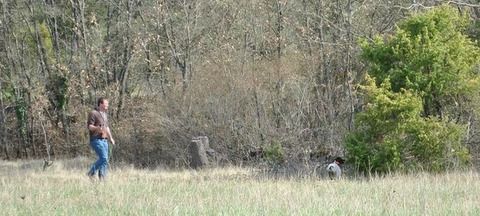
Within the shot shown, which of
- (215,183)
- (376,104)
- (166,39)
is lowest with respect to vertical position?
(215,183)

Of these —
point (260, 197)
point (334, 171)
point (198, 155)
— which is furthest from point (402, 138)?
point (198, 155)

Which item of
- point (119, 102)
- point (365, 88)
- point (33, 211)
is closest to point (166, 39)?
point (119, 102)

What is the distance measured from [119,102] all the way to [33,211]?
17637mm

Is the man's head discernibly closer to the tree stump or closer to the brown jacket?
the brown jacket

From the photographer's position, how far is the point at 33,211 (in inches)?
381

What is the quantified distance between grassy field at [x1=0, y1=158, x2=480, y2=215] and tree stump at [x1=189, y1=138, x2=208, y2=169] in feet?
21.6

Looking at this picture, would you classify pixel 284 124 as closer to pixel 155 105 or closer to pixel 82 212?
pixel 155 105

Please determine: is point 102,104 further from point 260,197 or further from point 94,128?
point 260,197

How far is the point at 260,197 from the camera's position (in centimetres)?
1077

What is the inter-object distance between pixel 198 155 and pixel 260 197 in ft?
32.9

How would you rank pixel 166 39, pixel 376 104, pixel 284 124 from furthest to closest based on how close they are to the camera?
pixel 166 39 < pixel 284 124 < pixel 376 104

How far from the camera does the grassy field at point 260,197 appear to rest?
9.28 metres

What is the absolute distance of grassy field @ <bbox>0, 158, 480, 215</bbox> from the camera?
928 centimetres

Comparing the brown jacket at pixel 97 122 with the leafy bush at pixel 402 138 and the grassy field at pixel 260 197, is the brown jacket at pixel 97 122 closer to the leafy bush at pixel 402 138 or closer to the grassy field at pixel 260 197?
the grassy field at pixel 260 197
